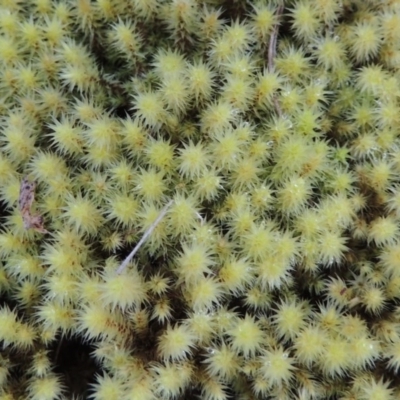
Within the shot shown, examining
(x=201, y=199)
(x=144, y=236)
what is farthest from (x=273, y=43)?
(x=144, y=236)

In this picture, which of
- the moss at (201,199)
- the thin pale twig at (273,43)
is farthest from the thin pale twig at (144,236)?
the thin pale twig at (273,43)

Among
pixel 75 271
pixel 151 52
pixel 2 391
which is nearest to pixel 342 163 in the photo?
pixel 151 52

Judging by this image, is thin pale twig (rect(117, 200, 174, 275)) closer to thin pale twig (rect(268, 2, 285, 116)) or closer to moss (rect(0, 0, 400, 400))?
moss (rect(0, 0, 400, 400))

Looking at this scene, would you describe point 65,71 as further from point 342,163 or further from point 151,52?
point 342,163

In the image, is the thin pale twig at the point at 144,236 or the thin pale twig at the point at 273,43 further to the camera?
the thin pale twig at the point at 273,43

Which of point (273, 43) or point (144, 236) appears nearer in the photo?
point (144, 236)

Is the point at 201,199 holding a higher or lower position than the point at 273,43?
lower

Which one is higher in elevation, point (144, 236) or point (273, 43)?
point (273, 43)

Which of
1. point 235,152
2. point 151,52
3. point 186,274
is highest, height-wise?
point 151,52

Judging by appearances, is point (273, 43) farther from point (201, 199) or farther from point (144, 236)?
point (144, 236)

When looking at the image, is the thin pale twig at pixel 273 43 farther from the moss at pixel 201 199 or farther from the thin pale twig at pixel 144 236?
the thin pale twig at pixel 144 236

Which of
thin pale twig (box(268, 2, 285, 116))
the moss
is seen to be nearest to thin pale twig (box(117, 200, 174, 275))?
the moss
